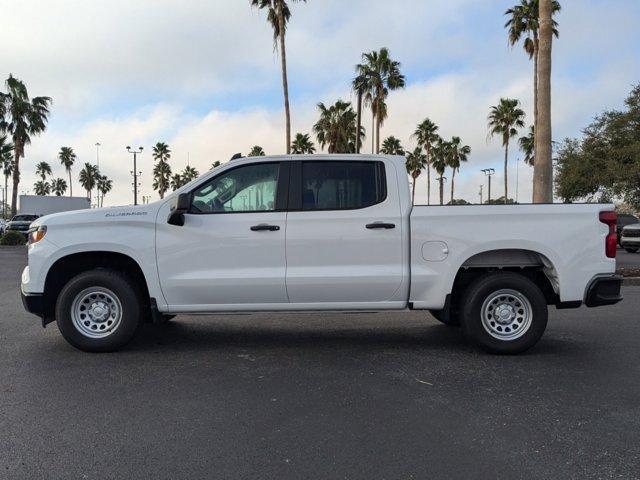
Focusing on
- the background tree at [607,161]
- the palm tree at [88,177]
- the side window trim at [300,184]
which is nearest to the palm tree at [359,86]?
the background tree at [607,161]

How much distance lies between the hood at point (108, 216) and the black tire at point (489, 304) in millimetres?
3438

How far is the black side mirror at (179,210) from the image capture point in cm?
545

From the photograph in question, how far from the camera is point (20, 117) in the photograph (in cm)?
3762

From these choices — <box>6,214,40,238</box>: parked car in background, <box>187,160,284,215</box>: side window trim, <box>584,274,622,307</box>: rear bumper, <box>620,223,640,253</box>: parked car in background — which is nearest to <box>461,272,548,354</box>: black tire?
<box>584,274,622,307</box>: rear bumper

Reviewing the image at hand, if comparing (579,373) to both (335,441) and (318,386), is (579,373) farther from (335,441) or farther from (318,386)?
(335,441)

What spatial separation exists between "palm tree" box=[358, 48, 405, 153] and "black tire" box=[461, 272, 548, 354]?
29790 millimetres

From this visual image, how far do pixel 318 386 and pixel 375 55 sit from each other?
33.6m

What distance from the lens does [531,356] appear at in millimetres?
5668

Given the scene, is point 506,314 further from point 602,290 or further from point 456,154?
point 456,154

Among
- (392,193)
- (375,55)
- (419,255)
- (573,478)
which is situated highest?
(375,55)

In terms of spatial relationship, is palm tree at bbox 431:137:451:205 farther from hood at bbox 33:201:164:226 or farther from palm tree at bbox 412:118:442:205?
hood at bbox 33:201:164:226

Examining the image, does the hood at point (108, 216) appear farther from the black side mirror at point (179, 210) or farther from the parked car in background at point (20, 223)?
the parked car in background at point (20, 223)

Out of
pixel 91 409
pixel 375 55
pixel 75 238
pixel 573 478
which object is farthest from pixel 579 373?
pixel 375 55

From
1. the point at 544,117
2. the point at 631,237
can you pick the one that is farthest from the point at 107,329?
the point at 631,237
